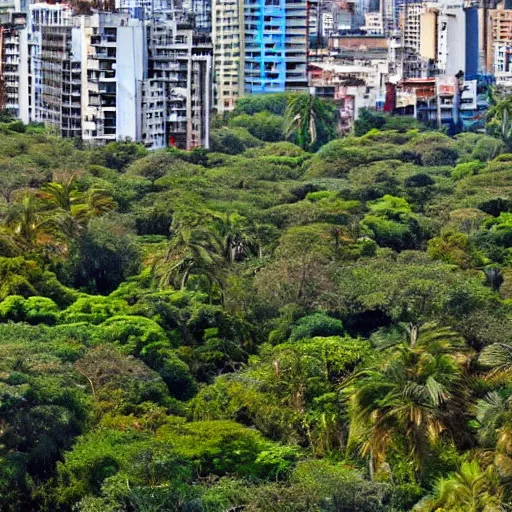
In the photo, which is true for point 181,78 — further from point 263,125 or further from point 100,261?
point 100,261

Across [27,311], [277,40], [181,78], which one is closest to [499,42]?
[277,40]

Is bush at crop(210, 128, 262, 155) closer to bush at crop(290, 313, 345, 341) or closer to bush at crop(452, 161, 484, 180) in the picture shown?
bush at crop(452, 161, 484, 180)

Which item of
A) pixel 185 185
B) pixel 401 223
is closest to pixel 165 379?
pixel 401 223

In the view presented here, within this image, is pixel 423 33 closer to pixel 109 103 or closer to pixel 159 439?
pixel 109 103

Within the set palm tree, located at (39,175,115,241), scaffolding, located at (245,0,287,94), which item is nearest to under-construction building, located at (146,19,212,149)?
palm tree, located at (39,175,115,241)

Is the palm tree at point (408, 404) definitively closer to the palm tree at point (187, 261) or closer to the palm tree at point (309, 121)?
the palm tree at point (187, 261)
